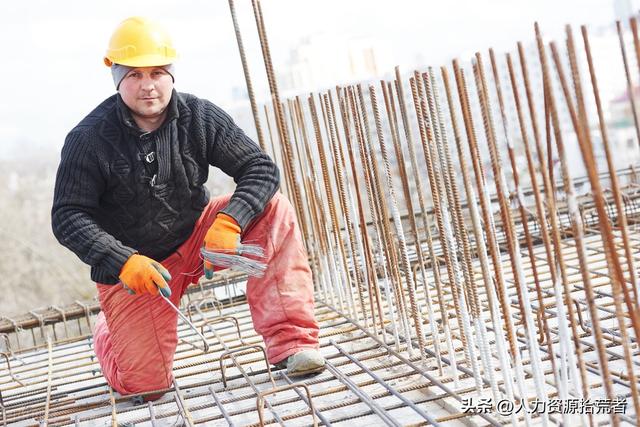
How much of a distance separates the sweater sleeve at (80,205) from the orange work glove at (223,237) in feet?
0.92

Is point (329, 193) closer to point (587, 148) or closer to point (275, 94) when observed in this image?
point (275, 94)

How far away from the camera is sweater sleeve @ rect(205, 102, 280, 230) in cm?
319

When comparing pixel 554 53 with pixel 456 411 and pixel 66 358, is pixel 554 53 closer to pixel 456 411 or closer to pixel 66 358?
pixel 456 411

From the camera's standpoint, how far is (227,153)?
3281 millimetres

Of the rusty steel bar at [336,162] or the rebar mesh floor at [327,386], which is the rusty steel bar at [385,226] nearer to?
the rebar mesh floor at [327,386]

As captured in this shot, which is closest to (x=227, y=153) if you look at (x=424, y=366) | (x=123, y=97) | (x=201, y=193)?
(x=201, y=193)

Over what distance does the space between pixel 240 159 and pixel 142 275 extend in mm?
636

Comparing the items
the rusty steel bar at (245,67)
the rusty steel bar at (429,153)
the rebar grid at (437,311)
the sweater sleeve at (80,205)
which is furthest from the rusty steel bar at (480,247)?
the rusty steel bar at (245,67)

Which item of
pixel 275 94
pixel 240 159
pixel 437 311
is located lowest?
pixel 437 311

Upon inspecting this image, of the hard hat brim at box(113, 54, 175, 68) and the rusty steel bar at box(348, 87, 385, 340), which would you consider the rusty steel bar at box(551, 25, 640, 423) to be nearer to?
the rusty steel bar at box(348, 87, 385, 340)

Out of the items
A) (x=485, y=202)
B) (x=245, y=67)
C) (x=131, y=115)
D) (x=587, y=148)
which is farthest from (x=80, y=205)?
(x=587, y=148)

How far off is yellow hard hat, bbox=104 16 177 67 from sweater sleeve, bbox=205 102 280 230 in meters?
0.29

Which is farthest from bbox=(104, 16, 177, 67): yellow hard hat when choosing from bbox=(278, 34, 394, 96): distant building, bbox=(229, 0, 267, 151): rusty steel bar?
bbox=(278, 34, 394, 96): distant building

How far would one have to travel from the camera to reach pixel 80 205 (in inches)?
122
